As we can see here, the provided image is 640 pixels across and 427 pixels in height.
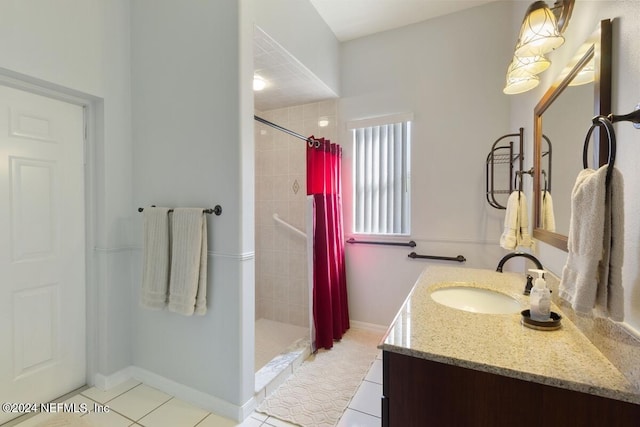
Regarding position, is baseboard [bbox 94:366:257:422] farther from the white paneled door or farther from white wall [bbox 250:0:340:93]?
white wall [bbox 250:0:340:93]

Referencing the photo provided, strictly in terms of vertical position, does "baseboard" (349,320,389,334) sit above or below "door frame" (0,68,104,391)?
below

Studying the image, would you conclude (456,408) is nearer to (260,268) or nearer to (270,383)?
(270,383)

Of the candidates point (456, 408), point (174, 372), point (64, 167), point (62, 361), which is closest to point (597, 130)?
point (456, 408)

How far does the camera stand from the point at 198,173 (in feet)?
5.83

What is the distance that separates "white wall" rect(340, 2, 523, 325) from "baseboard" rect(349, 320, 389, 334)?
0.06m

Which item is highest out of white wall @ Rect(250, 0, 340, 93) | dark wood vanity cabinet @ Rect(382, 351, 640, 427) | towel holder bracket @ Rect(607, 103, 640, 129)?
white wall @ Rect(250, 0, 340, 93)

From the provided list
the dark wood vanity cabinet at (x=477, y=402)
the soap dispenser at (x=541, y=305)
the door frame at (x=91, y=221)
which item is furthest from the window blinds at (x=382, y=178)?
the door frame at (x=91, y=221)

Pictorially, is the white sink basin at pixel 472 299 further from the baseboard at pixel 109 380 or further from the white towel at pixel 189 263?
the baseboard at pixel 109 380

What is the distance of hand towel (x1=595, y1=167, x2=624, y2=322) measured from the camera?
621 millimetres

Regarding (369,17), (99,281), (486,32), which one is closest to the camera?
(99,281)

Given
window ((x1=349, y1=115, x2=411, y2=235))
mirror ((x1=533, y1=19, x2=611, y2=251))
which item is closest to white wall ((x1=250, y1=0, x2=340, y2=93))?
window ((x1=349, y1=115, x2=411, y2=235))

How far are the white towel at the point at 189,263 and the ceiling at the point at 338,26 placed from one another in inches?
51.5

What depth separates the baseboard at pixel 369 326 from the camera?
282 cm

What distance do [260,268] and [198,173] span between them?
173 cm
